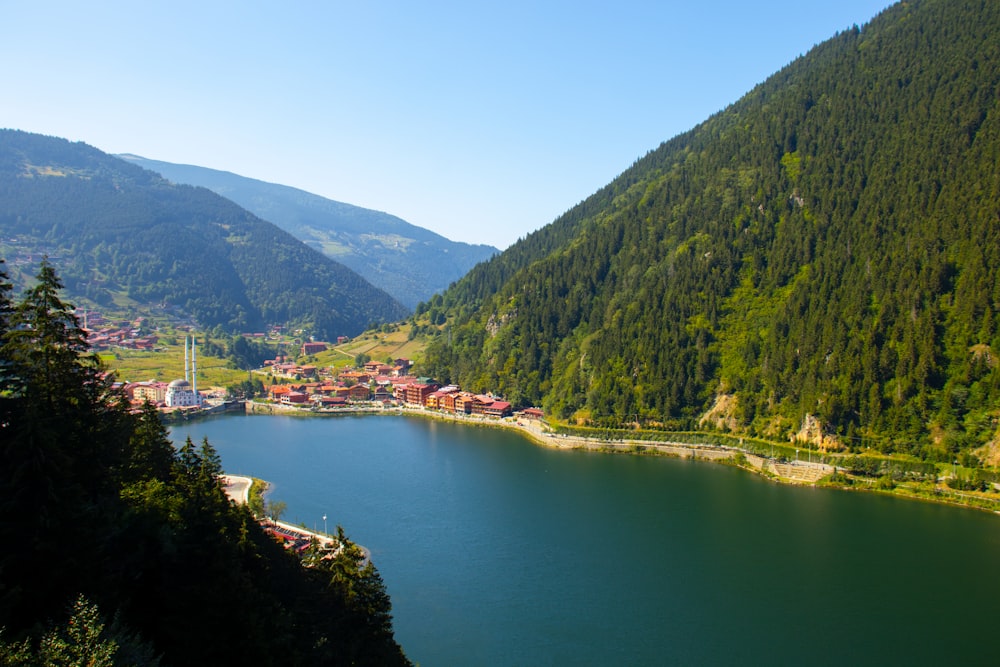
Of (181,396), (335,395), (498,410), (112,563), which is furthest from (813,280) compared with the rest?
(181,396)

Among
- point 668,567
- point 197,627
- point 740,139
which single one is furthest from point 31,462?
point 740,139

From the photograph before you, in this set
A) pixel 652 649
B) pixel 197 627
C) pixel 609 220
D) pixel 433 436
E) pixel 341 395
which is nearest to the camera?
pixel 197 627

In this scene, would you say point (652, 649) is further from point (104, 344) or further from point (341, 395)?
point (104, 344)

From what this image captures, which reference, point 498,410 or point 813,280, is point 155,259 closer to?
point 498,410

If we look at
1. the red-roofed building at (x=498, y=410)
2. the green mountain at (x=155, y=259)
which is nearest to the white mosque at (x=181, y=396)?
the red-roofed building at (x=498, y=410)

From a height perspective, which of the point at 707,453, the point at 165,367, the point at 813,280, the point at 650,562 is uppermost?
the point at 813,280

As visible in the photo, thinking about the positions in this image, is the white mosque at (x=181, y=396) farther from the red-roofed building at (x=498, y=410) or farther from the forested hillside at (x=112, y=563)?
the forested hillside at (x=112, y=563)

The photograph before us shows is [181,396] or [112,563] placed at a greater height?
[112,563]
